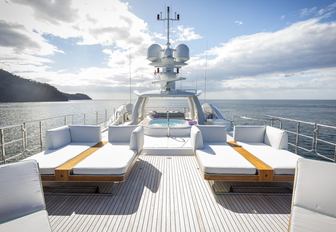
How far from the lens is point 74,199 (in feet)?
10.3

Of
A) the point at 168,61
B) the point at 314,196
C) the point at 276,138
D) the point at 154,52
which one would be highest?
the point at 154,52

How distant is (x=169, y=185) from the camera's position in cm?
355

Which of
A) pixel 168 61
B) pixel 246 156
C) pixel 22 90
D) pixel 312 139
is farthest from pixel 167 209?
pixel 22 90

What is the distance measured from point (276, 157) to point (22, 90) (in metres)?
123

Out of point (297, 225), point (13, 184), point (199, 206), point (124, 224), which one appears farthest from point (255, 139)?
point (13, 184)

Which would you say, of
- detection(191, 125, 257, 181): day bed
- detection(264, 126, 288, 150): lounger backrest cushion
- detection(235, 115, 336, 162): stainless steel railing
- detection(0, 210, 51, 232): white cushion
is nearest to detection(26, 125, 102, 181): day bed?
detection(0, 210, 51, 232): white cushion

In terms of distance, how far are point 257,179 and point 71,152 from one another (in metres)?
3.63

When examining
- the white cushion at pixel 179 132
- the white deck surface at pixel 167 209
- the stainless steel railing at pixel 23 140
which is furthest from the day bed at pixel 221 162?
the stainless steel railing at pixel 23 140

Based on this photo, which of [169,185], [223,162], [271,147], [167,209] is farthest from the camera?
[271,147]

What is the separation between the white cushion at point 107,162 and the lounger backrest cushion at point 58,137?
1.02 metres

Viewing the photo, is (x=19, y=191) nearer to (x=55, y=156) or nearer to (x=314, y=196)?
(x=55, y=156)

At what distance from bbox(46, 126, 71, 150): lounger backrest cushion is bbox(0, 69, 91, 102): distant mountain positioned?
99041mm

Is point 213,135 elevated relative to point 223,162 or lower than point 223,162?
elevated

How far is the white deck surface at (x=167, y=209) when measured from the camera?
8.10ft
